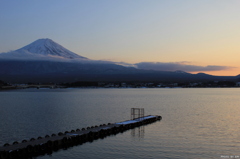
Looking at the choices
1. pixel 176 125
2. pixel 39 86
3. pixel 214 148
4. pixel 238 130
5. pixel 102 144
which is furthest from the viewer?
pixel 39 86

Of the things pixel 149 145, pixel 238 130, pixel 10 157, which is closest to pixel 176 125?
pixel 238 130

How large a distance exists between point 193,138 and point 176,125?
6.36m

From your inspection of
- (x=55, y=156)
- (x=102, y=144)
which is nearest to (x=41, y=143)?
(x=55, y=156)

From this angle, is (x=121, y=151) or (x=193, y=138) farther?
(x=193, y=138)

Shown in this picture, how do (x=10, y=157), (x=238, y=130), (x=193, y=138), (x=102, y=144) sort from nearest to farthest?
(x=10, y=157), (x=102, y=144), (x=193, y=138), (x=238, y=130)

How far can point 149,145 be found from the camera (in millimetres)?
19562

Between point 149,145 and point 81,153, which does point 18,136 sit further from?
point 149,145

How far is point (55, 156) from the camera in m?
17.3

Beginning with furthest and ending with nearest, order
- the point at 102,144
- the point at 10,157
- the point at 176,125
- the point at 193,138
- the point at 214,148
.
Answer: the point at 176,125 < the point at 193,138 < the point at 102,144 < the point at 214,148 < the point at 10,157

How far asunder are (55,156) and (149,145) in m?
6.14

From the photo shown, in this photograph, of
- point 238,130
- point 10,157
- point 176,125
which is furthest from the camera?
point 176,125

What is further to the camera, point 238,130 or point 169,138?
point 238,130

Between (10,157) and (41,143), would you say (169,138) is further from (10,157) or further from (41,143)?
(10,157)

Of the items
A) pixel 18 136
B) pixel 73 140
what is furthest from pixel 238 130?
pixel 18 136
